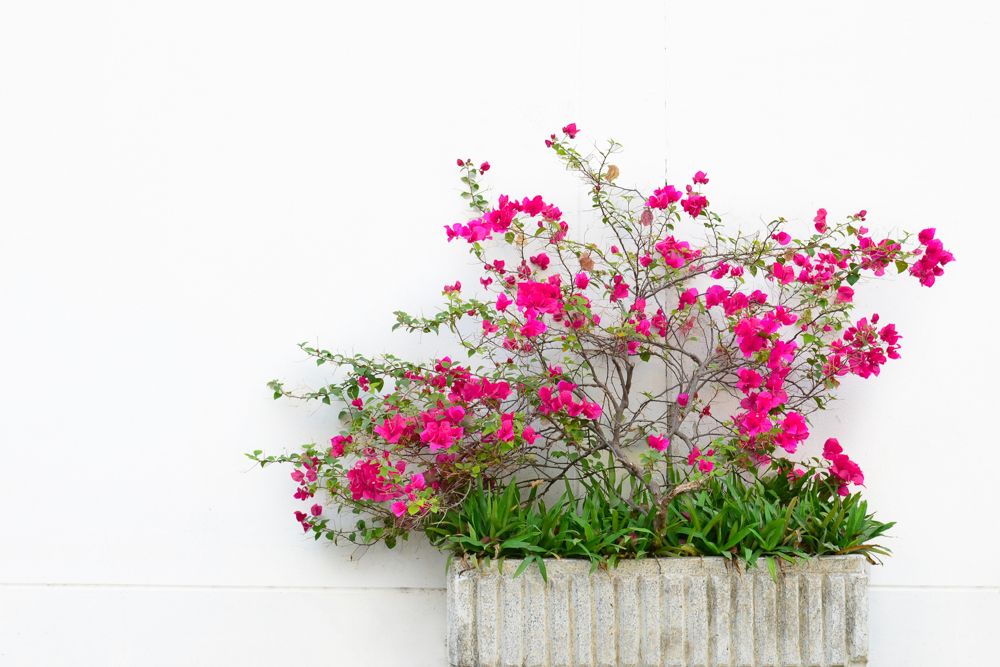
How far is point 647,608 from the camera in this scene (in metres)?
2.55

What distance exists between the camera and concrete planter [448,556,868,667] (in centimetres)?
254

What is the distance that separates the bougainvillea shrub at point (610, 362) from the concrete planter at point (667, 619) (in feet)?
0.82

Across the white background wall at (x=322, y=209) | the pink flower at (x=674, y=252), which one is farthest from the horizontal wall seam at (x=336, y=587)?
the pink flower at (x=674, y=252)

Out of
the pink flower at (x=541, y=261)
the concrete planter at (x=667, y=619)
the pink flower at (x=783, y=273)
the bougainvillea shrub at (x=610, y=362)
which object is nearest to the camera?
the concrete planter at (x=667, y=619)

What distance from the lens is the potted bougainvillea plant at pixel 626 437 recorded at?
2553 mm

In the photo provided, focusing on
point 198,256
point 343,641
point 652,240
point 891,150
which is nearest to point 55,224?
point 198,256

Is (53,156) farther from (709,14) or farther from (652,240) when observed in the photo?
(709,14)

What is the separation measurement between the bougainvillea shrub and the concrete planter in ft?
0.82

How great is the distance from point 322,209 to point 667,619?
1.69 m

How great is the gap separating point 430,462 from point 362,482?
0.22m

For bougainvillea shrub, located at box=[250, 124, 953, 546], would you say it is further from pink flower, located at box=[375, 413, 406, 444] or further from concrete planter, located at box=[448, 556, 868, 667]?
concrete planter, located at box=[448, 556, 868, 667]

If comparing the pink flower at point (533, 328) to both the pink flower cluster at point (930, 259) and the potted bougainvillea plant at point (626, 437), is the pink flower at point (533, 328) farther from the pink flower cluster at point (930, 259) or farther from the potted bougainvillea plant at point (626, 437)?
the pink flower cluster at point (930, 259)

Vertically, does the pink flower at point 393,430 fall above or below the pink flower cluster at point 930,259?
below

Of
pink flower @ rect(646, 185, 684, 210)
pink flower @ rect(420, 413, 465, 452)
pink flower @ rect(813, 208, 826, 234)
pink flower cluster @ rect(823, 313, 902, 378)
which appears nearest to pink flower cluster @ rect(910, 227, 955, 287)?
pink flower cluster @ rect(823, 313, 902, 378)
